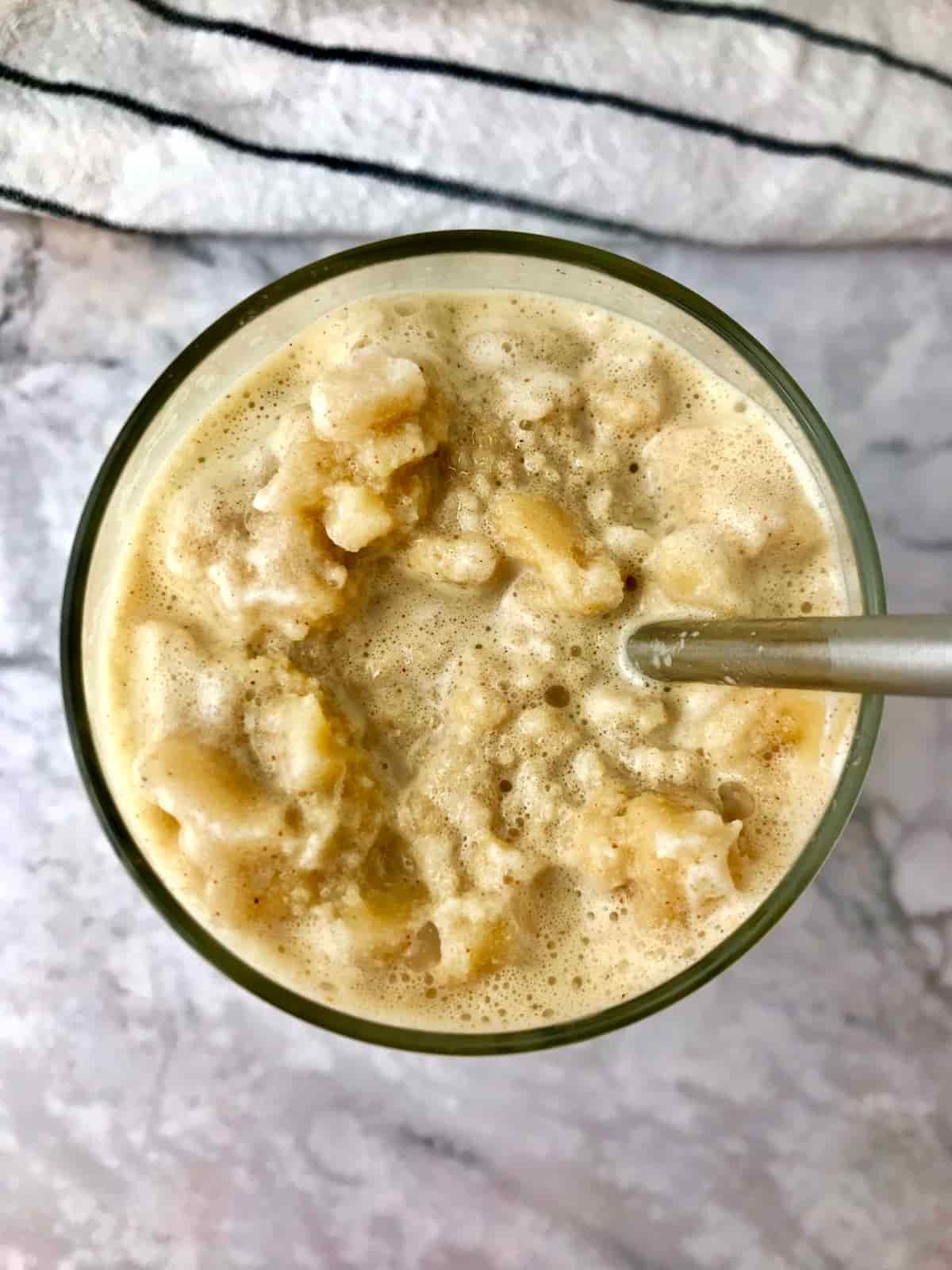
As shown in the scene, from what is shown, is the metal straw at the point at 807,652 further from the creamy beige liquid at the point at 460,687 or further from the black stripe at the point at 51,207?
the black stripe at the point at 51,207

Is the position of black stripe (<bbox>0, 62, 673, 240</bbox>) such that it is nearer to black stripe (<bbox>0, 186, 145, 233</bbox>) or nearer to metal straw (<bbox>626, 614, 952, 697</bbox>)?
black stripe (<bbox>0, 186, 145, 233</bbox>)

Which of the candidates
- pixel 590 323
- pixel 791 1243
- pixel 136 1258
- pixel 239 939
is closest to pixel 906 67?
pixel 590 323

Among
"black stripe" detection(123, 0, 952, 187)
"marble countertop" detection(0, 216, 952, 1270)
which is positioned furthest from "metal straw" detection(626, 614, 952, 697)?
"black stripe" detection(123, 0, 952, 187)

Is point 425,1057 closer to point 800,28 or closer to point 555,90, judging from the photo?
→ point 555,90

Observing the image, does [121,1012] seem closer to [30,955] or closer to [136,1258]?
[30,955]

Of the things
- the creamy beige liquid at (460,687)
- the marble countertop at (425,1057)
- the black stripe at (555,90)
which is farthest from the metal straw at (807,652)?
the black stripe at (555,90)

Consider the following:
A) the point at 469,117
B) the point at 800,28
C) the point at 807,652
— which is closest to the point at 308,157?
the point at 469,117
